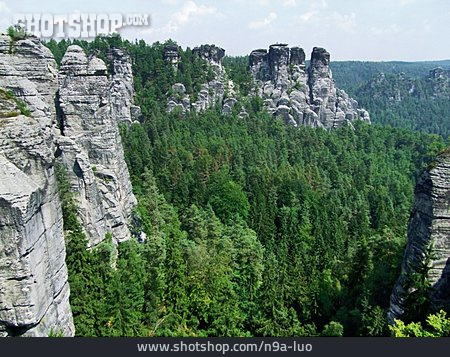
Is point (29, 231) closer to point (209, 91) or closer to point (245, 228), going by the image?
point (245, 228)

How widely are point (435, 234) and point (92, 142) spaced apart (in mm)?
23172

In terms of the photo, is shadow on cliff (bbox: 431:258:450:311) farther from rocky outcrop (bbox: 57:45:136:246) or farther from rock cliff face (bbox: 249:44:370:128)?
rock cliff face (bbox: 249:44:370:128)

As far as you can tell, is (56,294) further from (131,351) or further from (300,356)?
(300,356)

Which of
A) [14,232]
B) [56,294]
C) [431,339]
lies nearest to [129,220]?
[56,294]

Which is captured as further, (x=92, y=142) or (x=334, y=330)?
(x=92, y=142)

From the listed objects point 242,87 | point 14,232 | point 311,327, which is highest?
point 242,87

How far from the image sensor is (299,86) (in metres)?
93.1

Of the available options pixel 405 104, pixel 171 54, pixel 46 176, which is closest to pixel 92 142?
pixel 46 176

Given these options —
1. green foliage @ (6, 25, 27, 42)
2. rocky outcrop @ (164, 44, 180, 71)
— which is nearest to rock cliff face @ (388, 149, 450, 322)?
green foliage @ (6, 25, 27, 42)

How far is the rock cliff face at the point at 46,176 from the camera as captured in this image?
17266mm

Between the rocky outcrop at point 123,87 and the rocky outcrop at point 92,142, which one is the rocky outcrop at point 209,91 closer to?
the rocky outcrop at point 123,87

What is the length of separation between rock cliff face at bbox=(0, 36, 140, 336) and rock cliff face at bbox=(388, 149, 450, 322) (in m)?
16.6

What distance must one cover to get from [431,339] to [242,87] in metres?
80.1

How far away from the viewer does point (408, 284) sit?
75.5 feet
